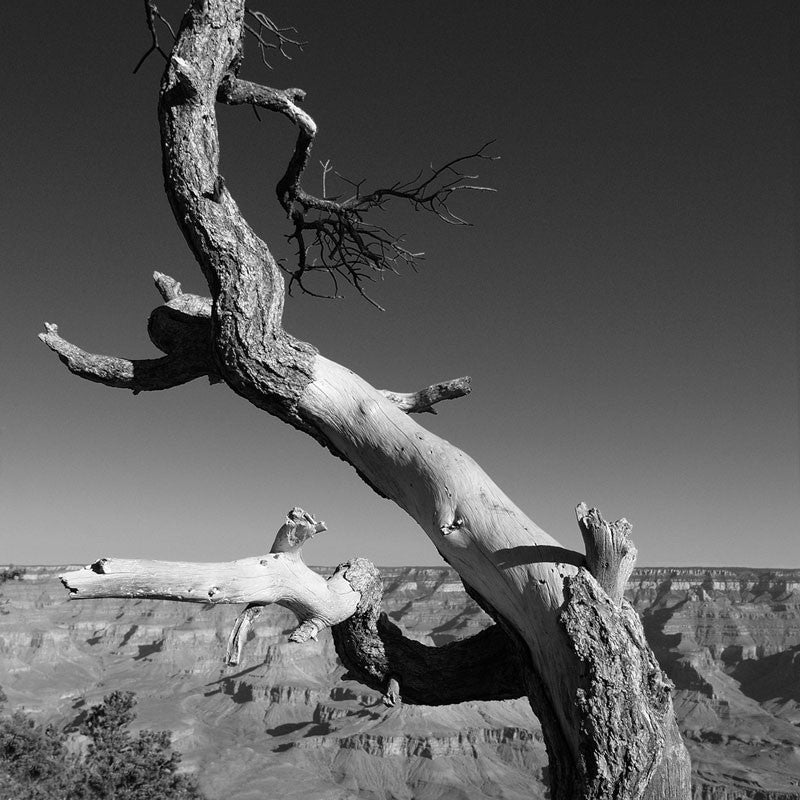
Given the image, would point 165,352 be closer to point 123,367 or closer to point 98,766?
point 123,367

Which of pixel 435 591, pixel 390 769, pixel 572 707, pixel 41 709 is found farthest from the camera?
pixel 435 591

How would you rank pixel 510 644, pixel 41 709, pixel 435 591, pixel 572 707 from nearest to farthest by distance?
1. pixel 572 707
2. pixel 510 644
3. pixel 41 709
4. pixel 435 591

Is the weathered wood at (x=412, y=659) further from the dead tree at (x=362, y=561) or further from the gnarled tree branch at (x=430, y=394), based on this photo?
the gnarled tree branch at (x=430, y=394)

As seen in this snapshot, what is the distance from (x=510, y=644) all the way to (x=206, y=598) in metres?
2.10

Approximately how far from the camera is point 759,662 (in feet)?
504

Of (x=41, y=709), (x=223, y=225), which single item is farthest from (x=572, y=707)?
(x=41, y=709)

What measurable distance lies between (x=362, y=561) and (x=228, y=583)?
1.30m

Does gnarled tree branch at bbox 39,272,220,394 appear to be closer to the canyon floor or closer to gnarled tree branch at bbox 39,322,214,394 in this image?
gnarled tree branch at bbox 39,322,214,394

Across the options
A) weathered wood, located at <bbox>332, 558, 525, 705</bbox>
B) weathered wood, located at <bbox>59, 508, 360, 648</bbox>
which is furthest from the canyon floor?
weathered wood, located at <bbox>59, 508, 360, 648</bbox>

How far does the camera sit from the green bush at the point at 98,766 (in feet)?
67.8

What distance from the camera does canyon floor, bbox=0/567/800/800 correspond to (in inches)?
4072

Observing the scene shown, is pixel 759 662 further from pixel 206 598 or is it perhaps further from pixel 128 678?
pixel 206 598

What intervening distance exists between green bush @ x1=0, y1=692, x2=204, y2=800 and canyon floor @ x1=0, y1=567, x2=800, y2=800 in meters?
51.9

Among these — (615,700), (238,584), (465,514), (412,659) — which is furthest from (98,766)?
(615,700)
